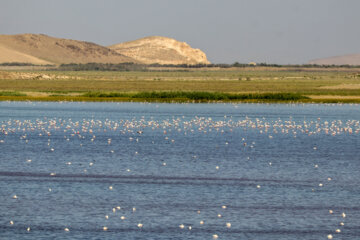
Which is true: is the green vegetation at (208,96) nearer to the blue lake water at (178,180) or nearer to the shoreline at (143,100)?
the shoreline at (143,100)

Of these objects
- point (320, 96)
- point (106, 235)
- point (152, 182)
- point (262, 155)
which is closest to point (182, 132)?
point (262, 155)

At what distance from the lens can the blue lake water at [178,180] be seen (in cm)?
1750

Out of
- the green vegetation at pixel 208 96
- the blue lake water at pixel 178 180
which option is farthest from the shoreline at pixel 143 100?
the blue lake water at pixel 178 180

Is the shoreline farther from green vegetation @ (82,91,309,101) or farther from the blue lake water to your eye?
the blue lake water

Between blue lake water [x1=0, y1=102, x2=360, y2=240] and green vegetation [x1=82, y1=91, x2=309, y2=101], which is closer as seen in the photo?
blue lake water [x1=0, y1=102, x2=360, y2=240]

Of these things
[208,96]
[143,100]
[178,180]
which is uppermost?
[208,96]

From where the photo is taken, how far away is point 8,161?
27625mm

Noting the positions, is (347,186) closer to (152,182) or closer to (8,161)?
(152,182)

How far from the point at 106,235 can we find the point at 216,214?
3.23 meters

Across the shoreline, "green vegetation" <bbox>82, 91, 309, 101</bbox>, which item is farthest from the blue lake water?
"green vegetation" <bbox>82, 91, 309, 101</bbox>

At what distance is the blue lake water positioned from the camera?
57.4 ft

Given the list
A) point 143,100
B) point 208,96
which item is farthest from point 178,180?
point 208,96

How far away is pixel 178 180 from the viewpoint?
23.4m

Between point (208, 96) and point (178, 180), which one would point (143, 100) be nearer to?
point (208, 96)
